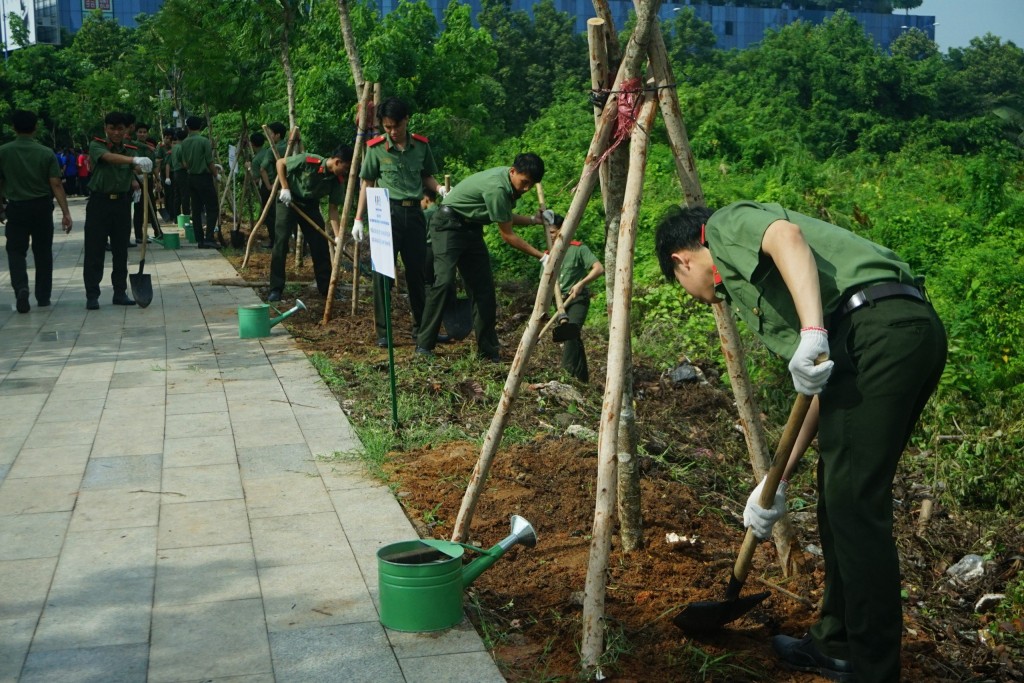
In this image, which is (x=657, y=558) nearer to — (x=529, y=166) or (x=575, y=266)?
(x=529, y=166)

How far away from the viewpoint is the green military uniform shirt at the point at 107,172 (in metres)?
11.1

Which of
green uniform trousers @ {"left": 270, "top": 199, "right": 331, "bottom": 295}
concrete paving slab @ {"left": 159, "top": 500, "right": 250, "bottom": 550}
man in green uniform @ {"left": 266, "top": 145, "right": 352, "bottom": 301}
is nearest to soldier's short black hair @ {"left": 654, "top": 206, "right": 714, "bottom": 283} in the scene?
concrete paving slab @ {"left": 159, "top": 500, "right": 250, "bottom": 550}

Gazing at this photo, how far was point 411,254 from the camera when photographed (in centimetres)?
952

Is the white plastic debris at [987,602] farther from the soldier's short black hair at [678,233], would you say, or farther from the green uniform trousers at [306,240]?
the green uniform trousers at [306,240]

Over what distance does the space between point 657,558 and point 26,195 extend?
8693mm

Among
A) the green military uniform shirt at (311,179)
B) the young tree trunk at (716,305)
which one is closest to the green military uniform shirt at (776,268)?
the young tree trunk at (716,305)

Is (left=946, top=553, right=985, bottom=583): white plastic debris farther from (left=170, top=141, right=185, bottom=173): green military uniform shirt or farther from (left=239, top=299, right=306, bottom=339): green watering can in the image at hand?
(left=170, top=141, right=185, bottom=173): green military uniform shirt

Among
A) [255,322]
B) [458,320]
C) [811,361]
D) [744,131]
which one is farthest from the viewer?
[744,131]

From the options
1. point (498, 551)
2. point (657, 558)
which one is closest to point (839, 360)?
point (498, 551)

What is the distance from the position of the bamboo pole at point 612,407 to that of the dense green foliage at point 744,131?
2.81m

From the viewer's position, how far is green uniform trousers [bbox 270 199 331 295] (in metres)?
11.4

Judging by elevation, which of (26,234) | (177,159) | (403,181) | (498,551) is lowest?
(498,551)

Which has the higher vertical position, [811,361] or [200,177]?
[200,177]

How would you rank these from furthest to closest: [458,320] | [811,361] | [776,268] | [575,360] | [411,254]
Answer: [411,254] < [458,320] < [575,360] < [776,268] < [811,361]
